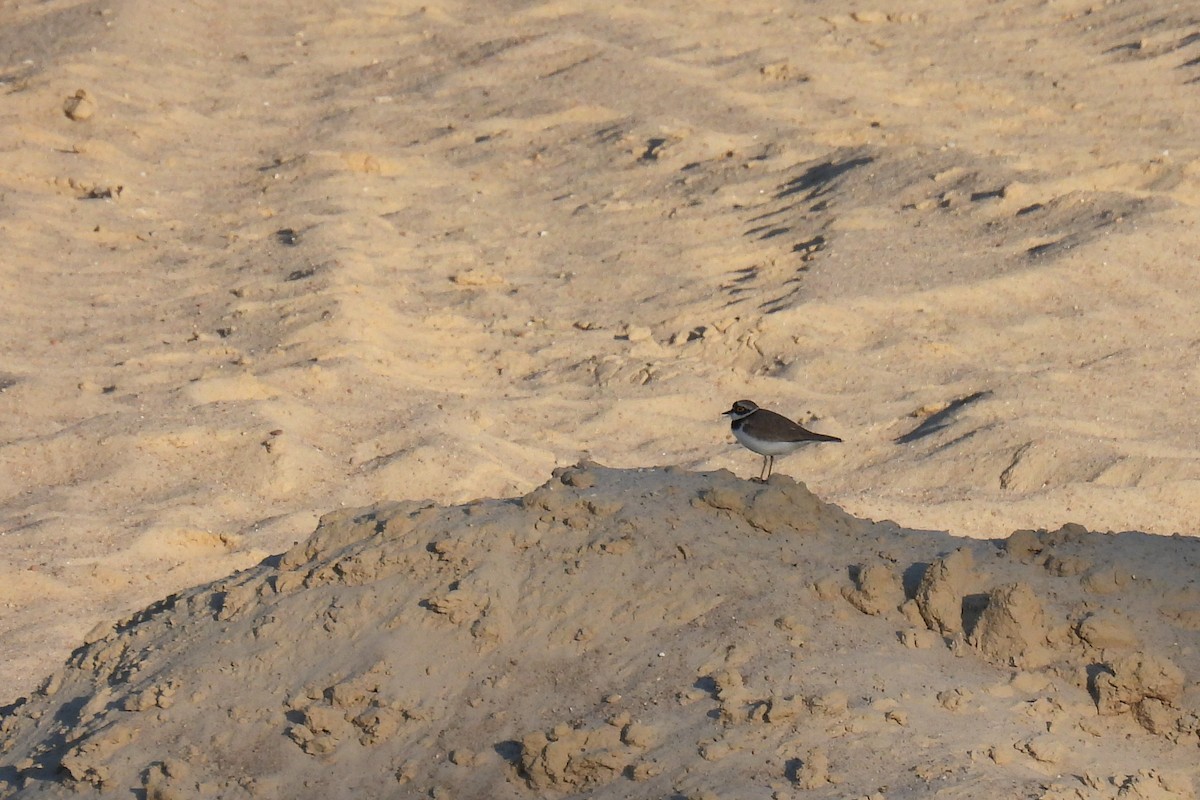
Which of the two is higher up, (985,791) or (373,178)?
(985,791)

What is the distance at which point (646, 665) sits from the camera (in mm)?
3605

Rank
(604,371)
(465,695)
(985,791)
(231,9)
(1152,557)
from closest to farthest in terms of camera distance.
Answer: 1. (985,791)
2. (465,695)
3. (1152,557)
4. (604,371)
5. (231,9)

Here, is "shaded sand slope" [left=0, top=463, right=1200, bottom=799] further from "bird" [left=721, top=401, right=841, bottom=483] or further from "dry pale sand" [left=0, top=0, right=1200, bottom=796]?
"bird" [left=721, top=401, right=841, bottom=483]

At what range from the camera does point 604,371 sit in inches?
278

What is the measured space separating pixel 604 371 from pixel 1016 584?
3650 mm

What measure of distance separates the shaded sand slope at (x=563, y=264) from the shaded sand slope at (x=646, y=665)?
1.39m

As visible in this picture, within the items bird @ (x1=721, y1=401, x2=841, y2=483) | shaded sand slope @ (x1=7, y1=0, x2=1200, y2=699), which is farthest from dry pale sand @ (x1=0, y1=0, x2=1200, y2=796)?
bird @ (x1=721, y1=401, x2=841, y2=483)

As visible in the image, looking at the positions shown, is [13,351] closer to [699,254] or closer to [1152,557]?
[699,254]

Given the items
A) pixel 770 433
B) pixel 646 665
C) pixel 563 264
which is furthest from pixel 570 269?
pixel 646 665

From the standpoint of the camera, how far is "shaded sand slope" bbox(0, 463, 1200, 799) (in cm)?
329

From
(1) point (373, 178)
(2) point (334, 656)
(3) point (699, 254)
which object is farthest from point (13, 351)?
(2) point (334, 656)

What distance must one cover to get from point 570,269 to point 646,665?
15.4ft

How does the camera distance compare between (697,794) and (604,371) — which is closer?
(697,794)

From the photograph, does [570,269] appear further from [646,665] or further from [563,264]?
[646,665]
